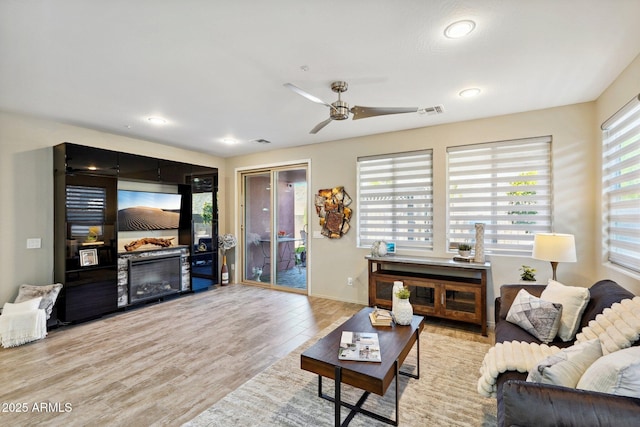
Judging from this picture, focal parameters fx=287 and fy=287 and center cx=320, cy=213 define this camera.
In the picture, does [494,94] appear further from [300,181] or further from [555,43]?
[300,181]

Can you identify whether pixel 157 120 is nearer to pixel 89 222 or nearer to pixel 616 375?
pixel 89 222

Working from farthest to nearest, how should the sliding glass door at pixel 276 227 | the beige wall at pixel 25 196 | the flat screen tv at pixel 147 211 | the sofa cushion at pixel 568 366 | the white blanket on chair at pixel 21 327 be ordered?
the sliding glass door at pixel 276 227 < the flat screen tv at pixel 147 211 < the beige wall at pixel 25 196 < the white blanket on chair at pixel 21 327 < the sofa cushion at pixel 568 366

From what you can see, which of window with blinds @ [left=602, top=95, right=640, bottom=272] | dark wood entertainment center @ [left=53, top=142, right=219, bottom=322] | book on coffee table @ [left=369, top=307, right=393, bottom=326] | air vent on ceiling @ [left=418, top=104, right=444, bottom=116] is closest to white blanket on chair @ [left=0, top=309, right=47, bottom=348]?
dark wood entertainment center @ [left=53, top=142, right=219, bottom=322]

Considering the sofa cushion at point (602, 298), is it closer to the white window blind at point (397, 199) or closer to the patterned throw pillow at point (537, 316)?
the patterned throw pillow at point (537, 316)

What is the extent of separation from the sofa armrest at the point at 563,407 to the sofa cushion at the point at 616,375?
43mm

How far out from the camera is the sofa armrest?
3.63 ft

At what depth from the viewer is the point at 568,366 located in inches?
54.9

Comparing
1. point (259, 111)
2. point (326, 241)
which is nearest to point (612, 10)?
point (259, 111)

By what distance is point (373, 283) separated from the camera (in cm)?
413

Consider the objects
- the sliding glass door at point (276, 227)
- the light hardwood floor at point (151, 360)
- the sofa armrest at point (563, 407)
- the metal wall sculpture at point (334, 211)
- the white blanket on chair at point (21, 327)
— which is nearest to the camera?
the sofa armrest at point (563, 407)

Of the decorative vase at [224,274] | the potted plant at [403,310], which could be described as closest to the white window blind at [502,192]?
the potted plant at [403,310]

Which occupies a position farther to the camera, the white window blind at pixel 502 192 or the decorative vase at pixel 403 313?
the white window blind at pixel 502 192

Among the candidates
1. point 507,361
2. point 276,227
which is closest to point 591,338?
point 507,361

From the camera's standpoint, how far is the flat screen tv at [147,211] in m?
4.60
